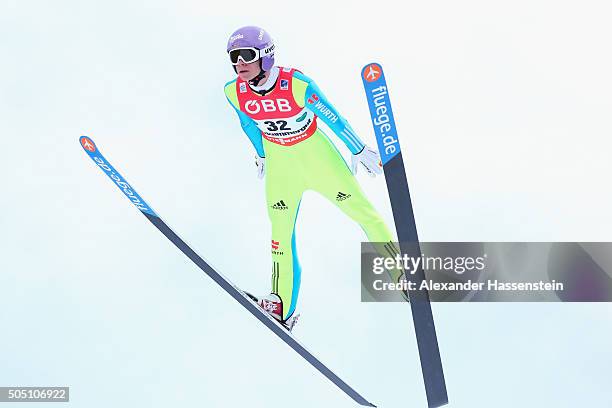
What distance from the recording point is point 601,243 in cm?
755

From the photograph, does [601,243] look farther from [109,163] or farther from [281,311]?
[109,163]

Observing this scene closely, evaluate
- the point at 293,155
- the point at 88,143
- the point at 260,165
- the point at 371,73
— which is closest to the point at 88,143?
the point at 88,143

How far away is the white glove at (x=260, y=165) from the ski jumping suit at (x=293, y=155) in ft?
0.12

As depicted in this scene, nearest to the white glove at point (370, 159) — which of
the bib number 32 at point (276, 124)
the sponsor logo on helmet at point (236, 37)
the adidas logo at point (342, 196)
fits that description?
the adidas logo at point (342, 196)

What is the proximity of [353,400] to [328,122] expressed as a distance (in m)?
2.37

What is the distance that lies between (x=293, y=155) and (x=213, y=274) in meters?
1.12

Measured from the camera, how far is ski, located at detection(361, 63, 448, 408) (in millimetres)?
5047

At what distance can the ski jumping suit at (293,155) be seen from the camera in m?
5.84

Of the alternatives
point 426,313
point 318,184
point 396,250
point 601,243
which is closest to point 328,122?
point 318,184

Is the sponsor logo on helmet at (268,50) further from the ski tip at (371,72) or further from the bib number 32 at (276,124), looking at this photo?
the ski tip at (371,72)

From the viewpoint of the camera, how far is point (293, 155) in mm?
6129

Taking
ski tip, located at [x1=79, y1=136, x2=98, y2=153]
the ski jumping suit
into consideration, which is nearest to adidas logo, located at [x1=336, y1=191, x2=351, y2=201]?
the ski jumping suit

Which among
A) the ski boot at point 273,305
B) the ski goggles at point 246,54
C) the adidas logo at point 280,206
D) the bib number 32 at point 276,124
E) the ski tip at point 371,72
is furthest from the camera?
the ski boot at point 273,305

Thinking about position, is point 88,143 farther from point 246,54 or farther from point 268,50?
point 268,50
